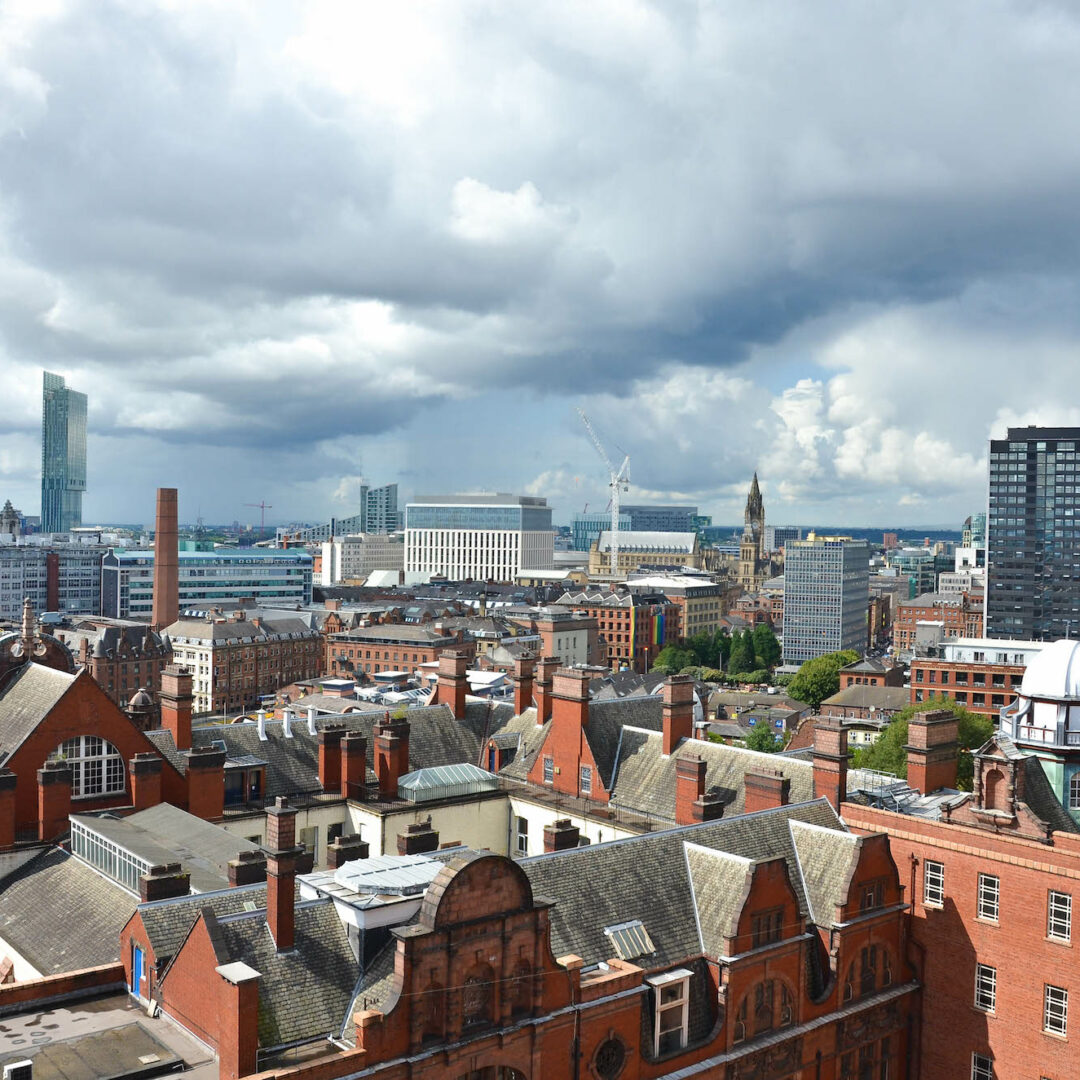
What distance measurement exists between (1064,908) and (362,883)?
26529mm

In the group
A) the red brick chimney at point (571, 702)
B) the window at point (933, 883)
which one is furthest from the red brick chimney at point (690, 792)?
the window at point (933, 883)

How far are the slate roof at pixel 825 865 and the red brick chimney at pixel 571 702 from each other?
1756cm

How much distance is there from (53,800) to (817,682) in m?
142

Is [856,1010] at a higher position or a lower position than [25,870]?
lower

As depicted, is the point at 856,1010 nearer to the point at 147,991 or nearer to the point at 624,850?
the point at 624,850

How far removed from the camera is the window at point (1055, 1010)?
129 feet

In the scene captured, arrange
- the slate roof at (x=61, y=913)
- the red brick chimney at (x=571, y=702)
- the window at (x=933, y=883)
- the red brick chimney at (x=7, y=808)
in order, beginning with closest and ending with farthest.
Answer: the slate roof at (x=61, y=913), the window at (x=933, y=883), the red brick chimney at (x=7, y=808), the red brick chimney at (x=571, y=702)

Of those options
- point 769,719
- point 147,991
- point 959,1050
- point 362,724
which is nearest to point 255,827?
point 362,724

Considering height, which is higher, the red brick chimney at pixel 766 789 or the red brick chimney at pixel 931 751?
the red brick chimney at pixel 931 751

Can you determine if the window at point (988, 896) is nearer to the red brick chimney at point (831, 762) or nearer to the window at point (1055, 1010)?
the window at point (1055, 1010)

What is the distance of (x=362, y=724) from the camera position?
63.3m

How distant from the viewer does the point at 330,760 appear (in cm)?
5803

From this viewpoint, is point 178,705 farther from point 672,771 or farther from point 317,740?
point 672,771

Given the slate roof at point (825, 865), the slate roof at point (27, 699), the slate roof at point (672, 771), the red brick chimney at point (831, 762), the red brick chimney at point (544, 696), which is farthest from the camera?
the red brick chimney at point (544, 696)
